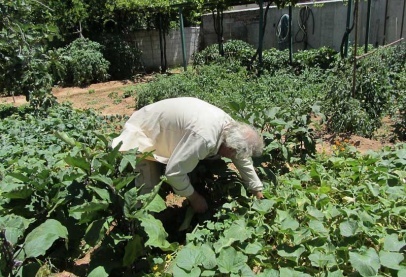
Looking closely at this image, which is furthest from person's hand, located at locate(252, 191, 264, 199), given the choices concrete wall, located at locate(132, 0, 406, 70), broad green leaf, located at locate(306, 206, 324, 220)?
concrete wall, located at locate(132, 0, 406, 70)

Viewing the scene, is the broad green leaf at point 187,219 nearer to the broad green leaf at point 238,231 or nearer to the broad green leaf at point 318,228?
the broad green leaf at point 238,231

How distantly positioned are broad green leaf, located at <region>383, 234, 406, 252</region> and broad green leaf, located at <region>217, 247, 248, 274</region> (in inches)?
35.0

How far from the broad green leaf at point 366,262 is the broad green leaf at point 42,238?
1.74 metres

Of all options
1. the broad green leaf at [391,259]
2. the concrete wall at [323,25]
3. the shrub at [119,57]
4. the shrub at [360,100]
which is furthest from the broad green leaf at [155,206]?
the concrete wall at [323,25]

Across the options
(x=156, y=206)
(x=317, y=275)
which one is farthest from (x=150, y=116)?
(x=317, y=275)

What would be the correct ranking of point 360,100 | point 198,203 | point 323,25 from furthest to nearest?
point 323,25 → point 360,100 → point 198,203

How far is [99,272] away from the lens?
250 centimetres

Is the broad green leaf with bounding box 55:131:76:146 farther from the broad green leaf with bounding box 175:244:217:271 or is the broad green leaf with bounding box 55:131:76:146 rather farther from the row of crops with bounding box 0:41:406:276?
the broad green leaf with bounding box 175:244:217:271

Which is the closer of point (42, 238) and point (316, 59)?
point (42, 238)

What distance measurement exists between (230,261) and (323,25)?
43.7 feet

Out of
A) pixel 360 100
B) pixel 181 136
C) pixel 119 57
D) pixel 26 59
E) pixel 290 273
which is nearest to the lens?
pixel 290 273

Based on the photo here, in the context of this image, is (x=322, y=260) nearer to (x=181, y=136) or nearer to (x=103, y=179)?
(x=181, y=136)

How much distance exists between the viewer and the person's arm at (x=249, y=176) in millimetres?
3012

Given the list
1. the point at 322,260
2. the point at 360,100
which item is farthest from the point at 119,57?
the point at 322,260
